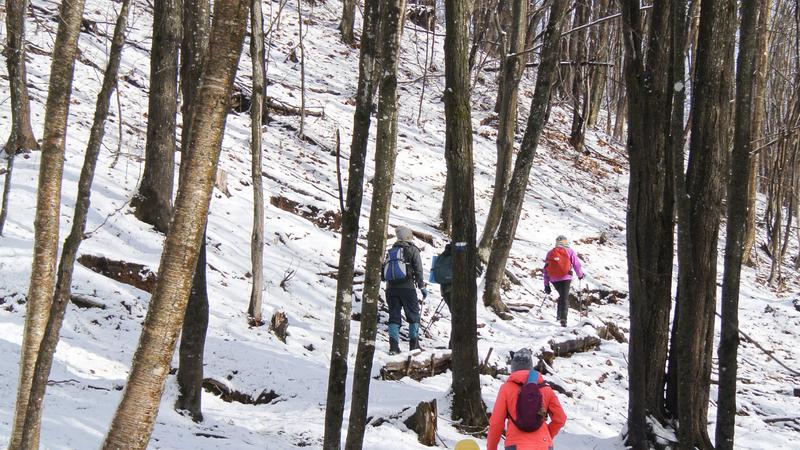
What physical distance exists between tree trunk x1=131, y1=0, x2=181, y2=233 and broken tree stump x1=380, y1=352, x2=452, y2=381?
4.46m

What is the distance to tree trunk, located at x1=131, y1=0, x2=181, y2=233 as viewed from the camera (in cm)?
948

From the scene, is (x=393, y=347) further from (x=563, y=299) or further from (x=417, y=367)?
(x=563, y=299)

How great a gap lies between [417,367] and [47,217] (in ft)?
17.7

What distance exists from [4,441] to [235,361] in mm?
3013

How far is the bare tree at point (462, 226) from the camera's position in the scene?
6668 mm

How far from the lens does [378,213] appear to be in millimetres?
5004

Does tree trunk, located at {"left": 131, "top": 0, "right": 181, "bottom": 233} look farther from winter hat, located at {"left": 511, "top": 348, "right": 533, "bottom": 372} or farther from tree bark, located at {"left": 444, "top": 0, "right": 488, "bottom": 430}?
winter hat, located at {"left": 511, "top": 348, "right": 533, "bottom": 372}

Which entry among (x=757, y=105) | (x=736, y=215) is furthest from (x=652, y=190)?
(x=757, y=105)

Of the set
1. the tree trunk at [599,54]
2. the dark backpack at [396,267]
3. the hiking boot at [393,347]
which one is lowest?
the hiking boot at [393,347]

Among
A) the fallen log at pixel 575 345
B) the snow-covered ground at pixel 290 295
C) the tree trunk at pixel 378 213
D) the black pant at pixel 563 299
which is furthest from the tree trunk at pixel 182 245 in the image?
the black pant at pixel 563 299

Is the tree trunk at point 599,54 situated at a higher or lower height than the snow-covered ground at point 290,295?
higher

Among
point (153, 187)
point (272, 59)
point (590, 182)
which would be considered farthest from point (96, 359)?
point (590, 182)

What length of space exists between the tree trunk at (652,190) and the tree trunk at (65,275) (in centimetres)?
487

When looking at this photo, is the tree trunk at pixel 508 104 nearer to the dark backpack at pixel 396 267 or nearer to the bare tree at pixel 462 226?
the dark backpack at pixel 396 267
